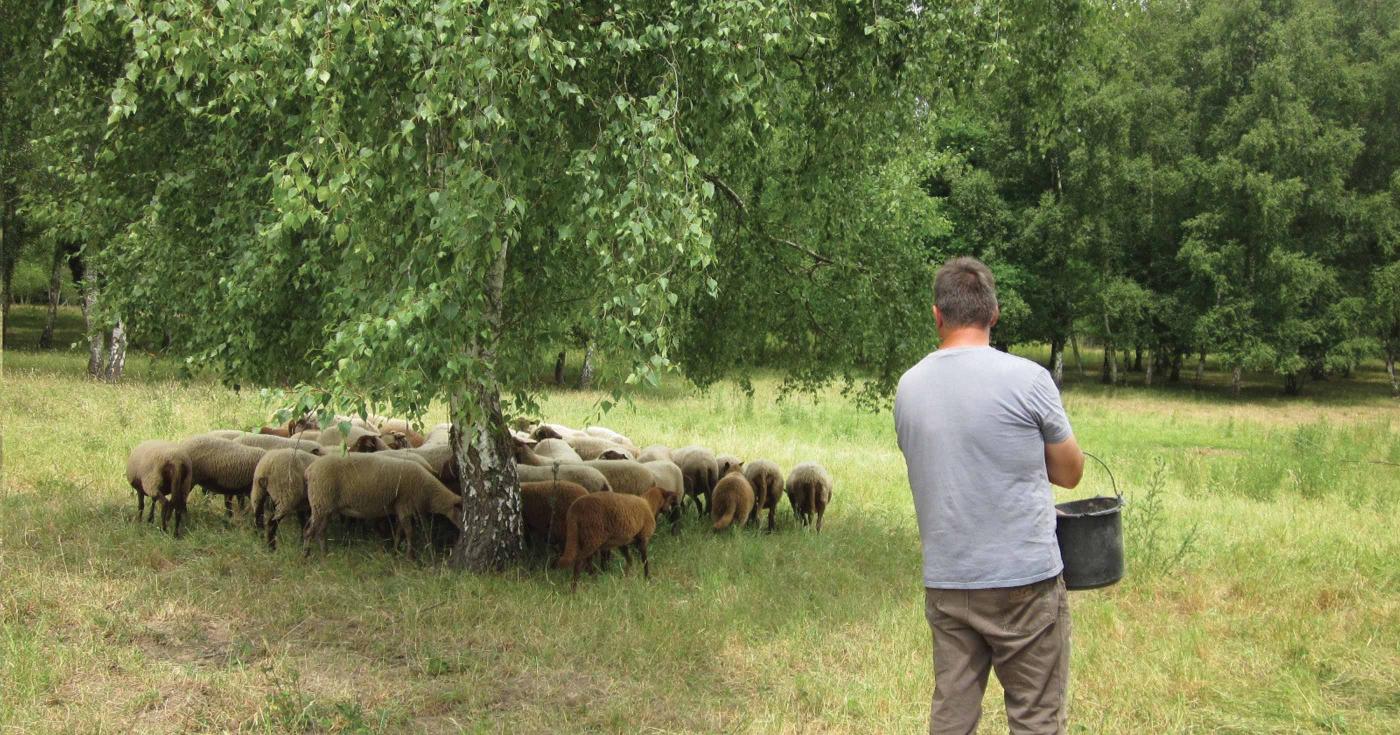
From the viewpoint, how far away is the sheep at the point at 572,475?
395 inches

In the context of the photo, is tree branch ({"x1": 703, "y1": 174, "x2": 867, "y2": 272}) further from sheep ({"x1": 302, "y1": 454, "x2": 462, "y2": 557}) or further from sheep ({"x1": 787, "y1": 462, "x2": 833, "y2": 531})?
sheep ({"x1": 302, "y1": 454, "x2": 462, "y2": 557})

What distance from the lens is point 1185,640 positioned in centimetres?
721

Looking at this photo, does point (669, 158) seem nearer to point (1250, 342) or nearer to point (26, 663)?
point (26, 663)

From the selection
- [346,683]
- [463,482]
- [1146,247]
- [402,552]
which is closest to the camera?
[346,683]

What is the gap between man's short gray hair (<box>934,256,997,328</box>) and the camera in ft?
12.9

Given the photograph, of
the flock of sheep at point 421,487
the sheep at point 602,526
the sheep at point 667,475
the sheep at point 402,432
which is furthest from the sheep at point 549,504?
the sheep at point 402,432

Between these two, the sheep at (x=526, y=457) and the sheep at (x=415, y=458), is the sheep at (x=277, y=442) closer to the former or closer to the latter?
the sheep at (x=415, y=458)

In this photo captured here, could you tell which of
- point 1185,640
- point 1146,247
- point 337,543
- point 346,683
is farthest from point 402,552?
point 1146,247

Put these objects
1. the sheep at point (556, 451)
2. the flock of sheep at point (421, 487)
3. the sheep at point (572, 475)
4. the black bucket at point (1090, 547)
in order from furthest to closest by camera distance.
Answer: the sheep at point (556, 451), the sheep at point (572, 475), the flock of sheep at point (421, 487), the black bucket at point (1090, 547)

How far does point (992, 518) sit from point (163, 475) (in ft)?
27.1

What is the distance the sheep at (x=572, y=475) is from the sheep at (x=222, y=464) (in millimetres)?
2595

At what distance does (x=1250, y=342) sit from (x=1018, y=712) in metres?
34.5

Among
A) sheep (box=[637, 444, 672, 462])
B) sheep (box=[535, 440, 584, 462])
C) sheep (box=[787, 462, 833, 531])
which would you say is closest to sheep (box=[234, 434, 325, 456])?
sheep (box=[535, 440, 584, 462])

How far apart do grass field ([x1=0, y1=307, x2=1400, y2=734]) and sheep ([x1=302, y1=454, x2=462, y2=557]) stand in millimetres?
367
